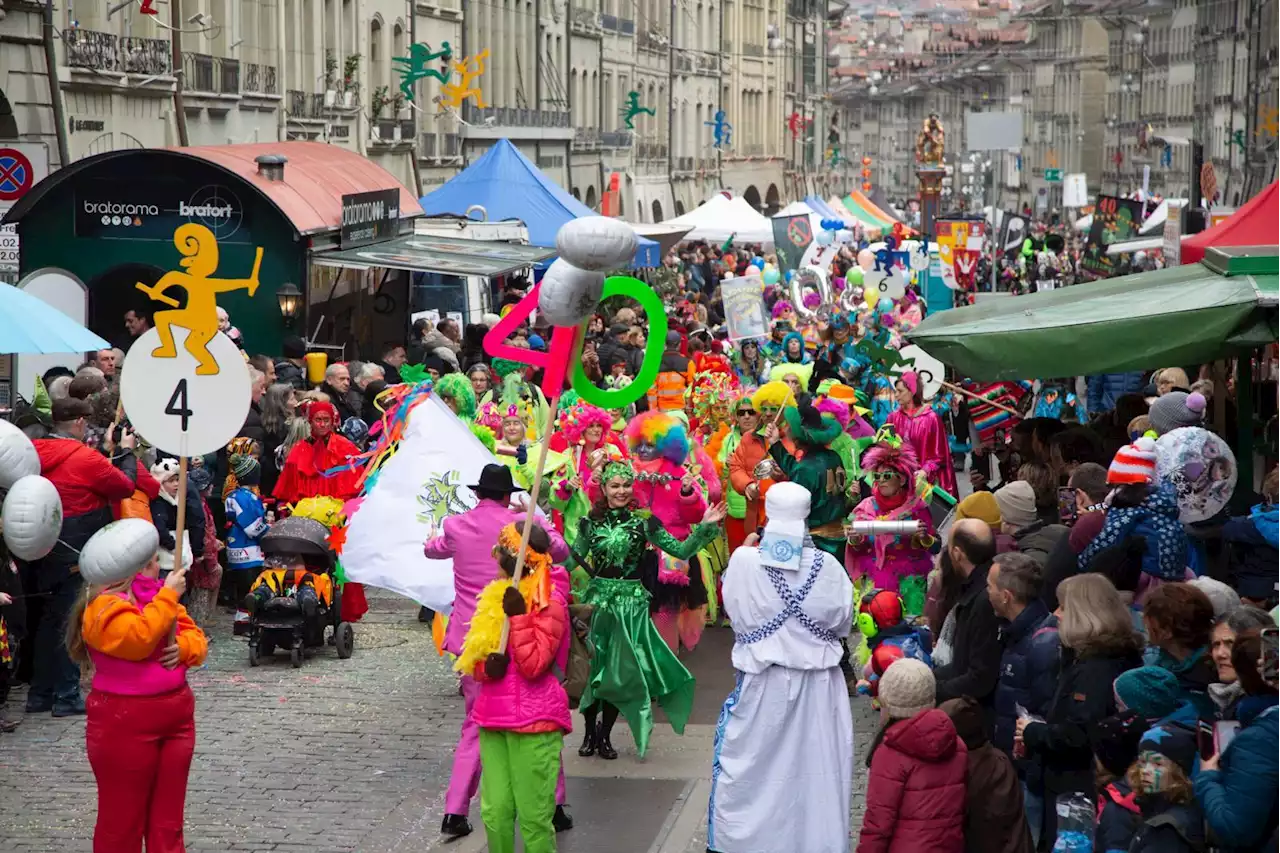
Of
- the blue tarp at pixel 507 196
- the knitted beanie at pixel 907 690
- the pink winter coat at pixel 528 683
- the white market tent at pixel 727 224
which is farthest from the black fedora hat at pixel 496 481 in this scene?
the white market tent at pixel 727 224

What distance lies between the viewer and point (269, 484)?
14.0 metres

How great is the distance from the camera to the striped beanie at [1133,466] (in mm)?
8609

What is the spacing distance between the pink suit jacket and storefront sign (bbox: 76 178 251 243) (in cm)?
1104

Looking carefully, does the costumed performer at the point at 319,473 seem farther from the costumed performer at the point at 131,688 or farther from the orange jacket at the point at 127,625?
the orange jacket at the point at 127,625

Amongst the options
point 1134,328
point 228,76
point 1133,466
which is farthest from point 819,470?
point 228,76

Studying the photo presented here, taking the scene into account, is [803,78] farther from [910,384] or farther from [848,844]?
[848,844]

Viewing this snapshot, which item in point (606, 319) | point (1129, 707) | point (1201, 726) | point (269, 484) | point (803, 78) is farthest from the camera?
point (803, 78)

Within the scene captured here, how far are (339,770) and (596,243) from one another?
3.32 meters

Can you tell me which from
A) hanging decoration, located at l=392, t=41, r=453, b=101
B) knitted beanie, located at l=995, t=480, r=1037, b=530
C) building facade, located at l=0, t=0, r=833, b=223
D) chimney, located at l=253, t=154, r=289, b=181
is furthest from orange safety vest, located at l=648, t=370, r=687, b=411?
hanging decoration, located at l=392, t=41, r=453, b=101

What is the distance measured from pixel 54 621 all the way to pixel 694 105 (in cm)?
6177

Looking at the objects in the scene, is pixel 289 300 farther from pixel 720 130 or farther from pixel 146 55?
pixel 720 130

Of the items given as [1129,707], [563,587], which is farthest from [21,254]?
[1129,707]

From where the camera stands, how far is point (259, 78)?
30219mm

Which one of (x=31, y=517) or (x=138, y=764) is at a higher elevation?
(x=31, y=517)
